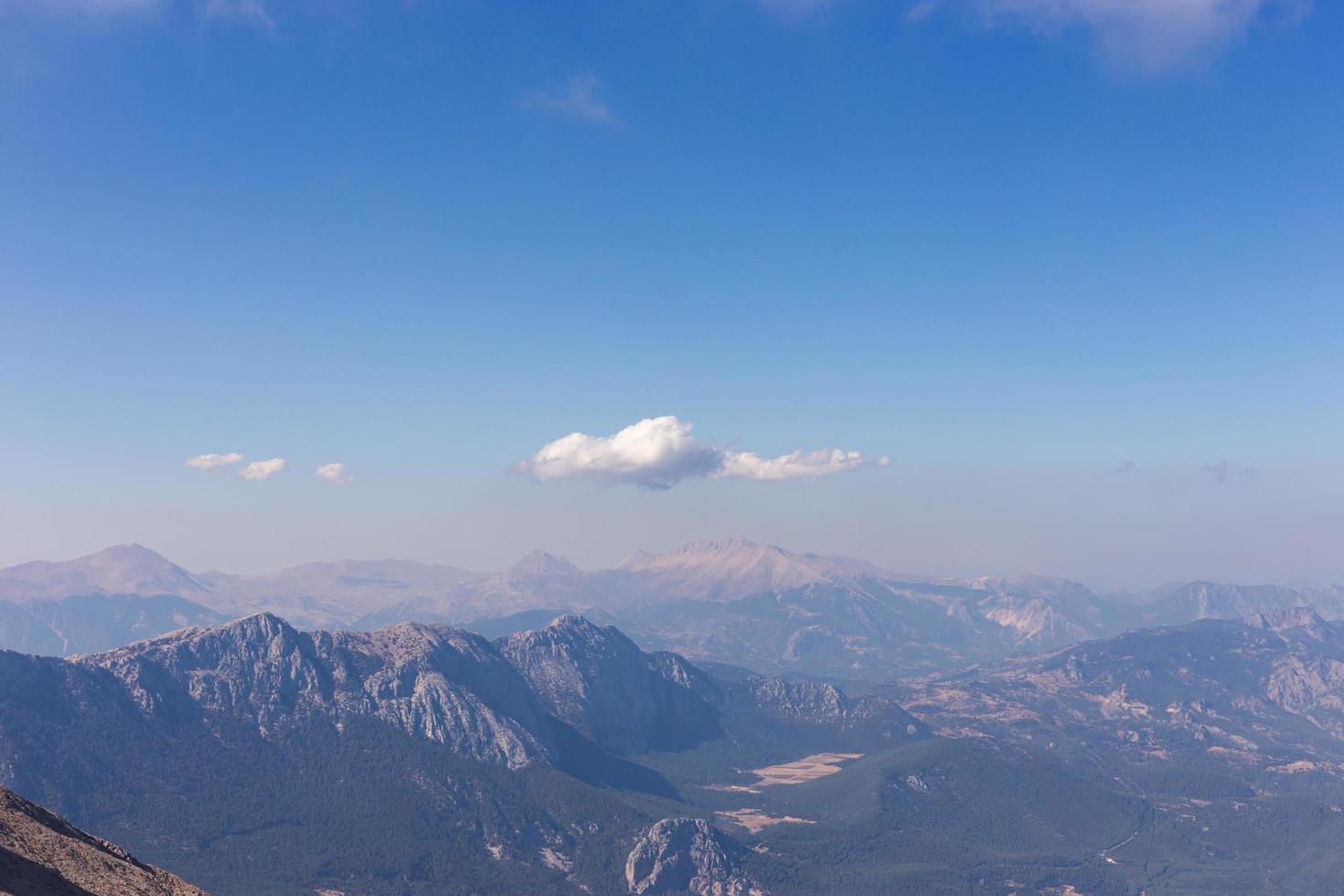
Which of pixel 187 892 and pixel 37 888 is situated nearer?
pixel 37 888

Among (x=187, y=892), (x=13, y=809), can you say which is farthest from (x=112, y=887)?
(x=13, y=809)

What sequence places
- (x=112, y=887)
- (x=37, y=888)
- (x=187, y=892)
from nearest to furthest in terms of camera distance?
(x=37, y=888)
(x=112, y=887)
(x=187, y=892)

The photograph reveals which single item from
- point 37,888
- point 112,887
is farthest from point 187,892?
point 37,888

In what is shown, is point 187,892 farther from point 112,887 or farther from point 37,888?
point 37,888

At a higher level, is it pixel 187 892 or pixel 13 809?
pixel 13 809

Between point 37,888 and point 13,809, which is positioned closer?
point 37,888

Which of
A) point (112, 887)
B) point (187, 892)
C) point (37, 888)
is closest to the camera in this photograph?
point (37, 888)
